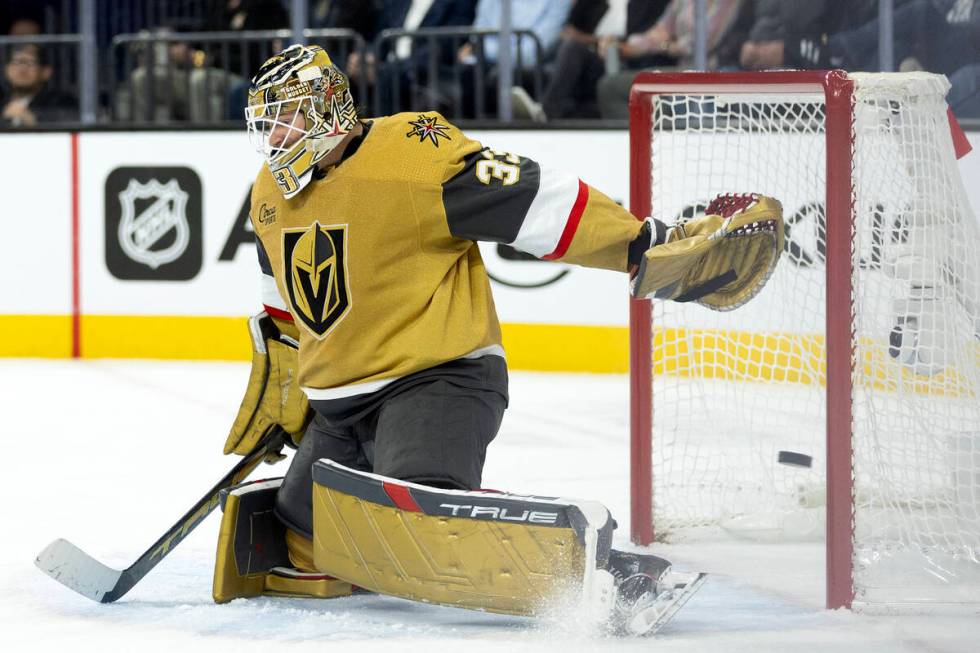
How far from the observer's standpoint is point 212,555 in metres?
2.68

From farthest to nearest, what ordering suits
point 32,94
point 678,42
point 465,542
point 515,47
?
point 32,94, point 515,47, point 678,42, point 465,542

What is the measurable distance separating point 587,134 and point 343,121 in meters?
2.98

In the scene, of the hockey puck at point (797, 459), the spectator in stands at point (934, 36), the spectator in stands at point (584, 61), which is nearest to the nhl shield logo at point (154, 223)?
the spectator in stands at point (584, 61)

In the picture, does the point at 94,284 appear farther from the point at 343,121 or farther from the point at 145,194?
the point at 343,121

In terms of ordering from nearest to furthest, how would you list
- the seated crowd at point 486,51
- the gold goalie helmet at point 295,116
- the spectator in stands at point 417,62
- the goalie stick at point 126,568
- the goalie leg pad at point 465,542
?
the goalie leg pad at point 465,542
the gold goalie helmet at point 295,116
the goalie stick at point 126,568
the seated crowd at point 486,51
the spectator in stands at point 417,62

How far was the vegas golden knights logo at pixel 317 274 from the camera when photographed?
2287mm

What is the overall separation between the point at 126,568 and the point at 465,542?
2.28ft

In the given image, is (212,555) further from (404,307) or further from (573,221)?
(573,221)

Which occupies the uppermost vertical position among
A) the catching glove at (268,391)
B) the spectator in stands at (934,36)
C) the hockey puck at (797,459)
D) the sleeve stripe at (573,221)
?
the spectator in stands at (934,36)

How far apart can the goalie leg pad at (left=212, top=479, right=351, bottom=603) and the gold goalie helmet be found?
51 cm

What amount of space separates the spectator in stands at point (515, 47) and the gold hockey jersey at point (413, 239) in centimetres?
340

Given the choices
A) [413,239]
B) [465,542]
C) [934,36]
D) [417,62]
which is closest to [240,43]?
[417,62]

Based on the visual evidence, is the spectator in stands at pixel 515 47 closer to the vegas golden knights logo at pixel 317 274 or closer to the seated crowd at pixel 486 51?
the seated crowd at pixel 486 51

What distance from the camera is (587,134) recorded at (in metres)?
5.20
